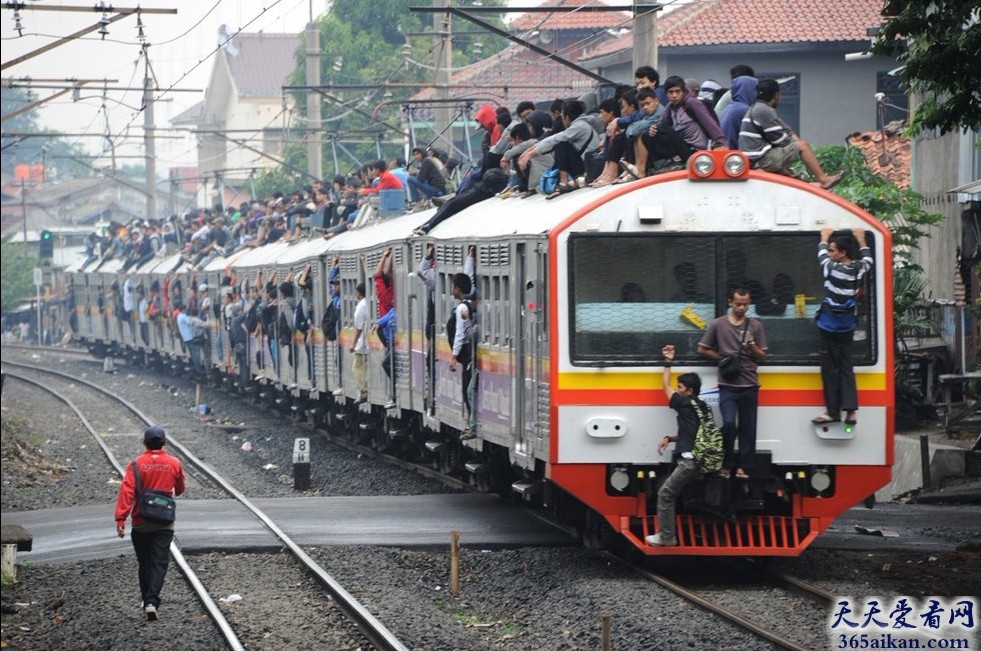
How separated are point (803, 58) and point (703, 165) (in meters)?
25.3

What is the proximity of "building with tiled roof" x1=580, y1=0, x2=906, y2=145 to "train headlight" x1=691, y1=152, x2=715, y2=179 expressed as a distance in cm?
2430

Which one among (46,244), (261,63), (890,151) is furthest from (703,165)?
(261,63)

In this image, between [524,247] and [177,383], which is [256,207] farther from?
[524,247]

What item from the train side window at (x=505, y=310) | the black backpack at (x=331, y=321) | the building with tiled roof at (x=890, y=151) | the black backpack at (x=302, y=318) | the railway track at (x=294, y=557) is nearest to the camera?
the railway track at (x=294, y=557)

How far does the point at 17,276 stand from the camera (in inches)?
2680

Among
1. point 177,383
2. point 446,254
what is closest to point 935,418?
point 446,254

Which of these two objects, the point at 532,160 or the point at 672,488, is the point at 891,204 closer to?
the point at 532,160

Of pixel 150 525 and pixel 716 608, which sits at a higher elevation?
pixel 150 525

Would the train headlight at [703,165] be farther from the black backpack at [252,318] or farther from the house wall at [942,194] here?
the black backpack at [252,318]

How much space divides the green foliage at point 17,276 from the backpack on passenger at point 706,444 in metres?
58.5

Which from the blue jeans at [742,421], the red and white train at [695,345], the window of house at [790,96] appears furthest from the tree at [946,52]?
the window of house at [790,96]

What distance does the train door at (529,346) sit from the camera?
12.0m

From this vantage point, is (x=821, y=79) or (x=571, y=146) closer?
(x=571, y=146)

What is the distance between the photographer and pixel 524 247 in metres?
12.5
